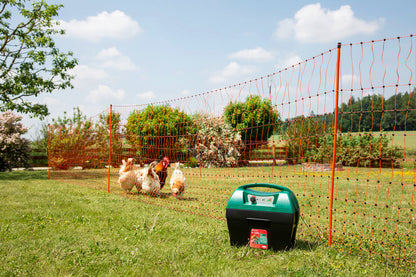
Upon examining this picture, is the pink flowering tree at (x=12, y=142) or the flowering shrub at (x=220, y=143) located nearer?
the flowering shrub at (x=220, y=143)

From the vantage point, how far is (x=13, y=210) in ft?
19.0

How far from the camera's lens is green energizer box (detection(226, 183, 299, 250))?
3.32 meters

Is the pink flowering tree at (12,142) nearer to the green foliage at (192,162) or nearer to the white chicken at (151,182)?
the white chicken at (151,182)

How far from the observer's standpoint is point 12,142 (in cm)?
1652

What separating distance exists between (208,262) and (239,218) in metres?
0.62

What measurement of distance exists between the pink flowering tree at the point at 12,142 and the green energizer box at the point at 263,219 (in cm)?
1651

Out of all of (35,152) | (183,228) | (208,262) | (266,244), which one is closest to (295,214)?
(266,244)

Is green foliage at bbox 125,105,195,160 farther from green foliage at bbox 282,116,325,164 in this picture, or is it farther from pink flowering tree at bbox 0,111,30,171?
pink flowering tree at bbox 0,111,30,171

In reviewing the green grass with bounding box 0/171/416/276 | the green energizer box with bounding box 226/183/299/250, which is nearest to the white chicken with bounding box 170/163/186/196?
the green grass with bounding box 0/171/416/276

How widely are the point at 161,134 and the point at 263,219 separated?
4419mm

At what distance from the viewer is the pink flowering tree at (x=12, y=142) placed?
16391 millimetres

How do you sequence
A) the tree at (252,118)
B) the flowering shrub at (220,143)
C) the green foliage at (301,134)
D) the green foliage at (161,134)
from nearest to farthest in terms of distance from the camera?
1. the green foliage at (301,134)
2. the tree at (252,118)
3. the flowering shrub at (220,143)
4. the green foliage at (161,134)

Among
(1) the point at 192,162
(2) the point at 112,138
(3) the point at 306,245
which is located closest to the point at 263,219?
(3) the point at 306,245

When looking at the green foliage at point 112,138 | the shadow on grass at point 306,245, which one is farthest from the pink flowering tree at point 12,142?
the shadow on grass at point 306,245
